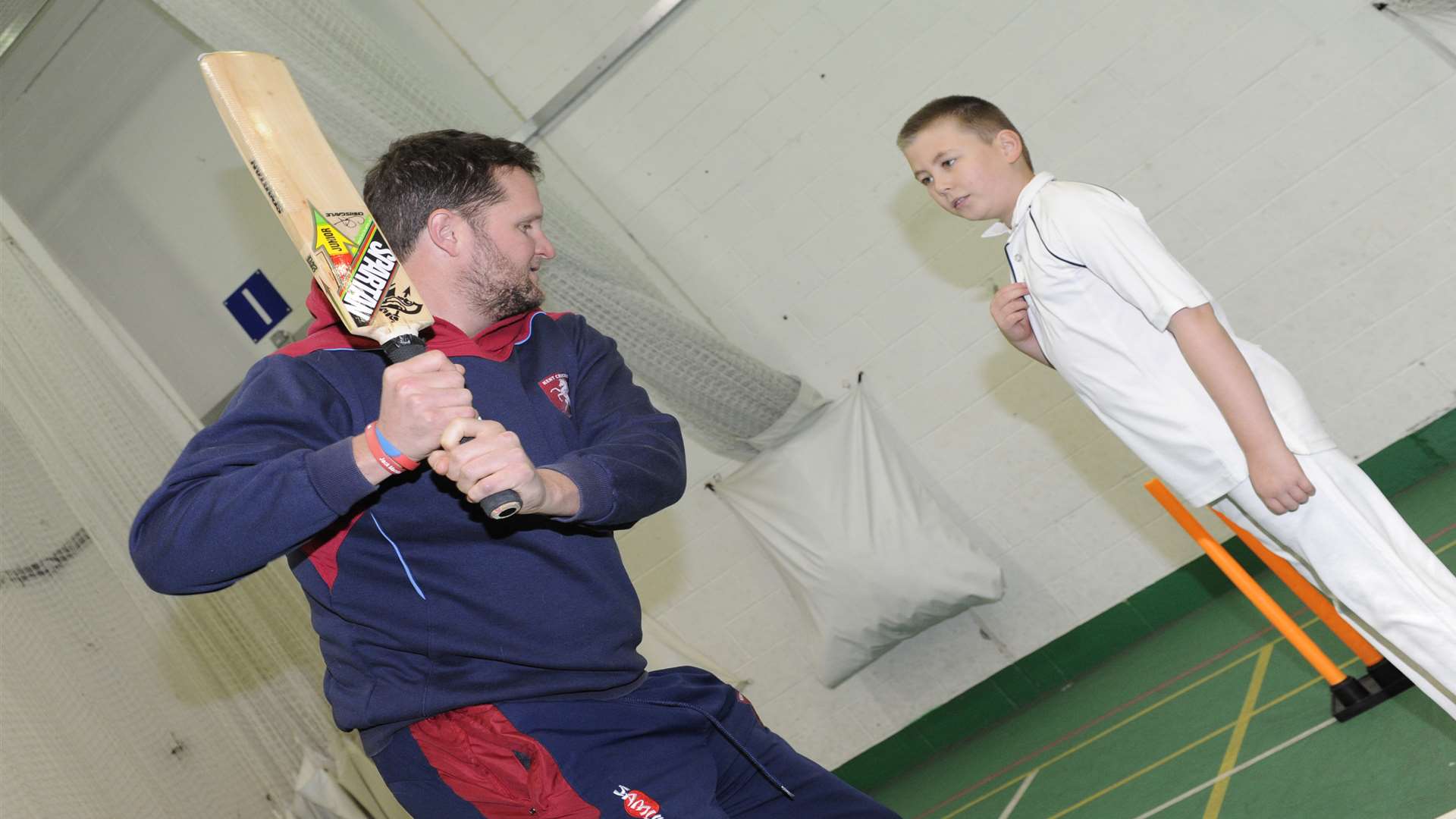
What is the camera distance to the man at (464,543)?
133 centimetres

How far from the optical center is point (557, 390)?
68.4 inches

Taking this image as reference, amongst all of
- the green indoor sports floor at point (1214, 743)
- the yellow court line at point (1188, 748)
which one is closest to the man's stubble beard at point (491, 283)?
the green indoor sports floor at point (1214, 743)

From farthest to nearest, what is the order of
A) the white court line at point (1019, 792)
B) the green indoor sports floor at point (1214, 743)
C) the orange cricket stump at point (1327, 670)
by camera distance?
the white court line at point (1019, 792) < the orange cricket stump at point (1327, 670) < the green indoor sports floor at point (1214, 743)

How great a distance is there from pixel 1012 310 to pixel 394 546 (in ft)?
4.52

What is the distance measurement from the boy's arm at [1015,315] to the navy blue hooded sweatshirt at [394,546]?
991 mm

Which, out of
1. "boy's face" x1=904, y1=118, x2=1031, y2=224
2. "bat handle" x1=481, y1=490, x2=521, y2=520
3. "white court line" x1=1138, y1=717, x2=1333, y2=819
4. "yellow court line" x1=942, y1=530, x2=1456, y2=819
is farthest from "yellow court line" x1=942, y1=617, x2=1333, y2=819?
"bat handle" x1=481, y1=490, x2=521, y2=520

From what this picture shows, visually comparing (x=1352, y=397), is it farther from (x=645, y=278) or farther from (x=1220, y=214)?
(x=645, y=278)

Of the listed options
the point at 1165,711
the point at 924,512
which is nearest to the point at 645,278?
the point at 924,512

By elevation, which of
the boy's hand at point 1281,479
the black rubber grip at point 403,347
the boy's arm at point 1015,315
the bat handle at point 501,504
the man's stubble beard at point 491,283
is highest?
the man's stubble beard at point 491,283

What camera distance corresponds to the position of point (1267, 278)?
4.02 m

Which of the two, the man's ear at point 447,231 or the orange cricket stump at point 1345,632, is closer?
the man's ear at point 447,231

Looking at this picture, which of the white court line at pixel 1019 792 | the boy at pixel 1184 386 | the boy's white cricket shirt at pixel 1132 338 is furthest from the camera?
the white court line at pixel 1019 792

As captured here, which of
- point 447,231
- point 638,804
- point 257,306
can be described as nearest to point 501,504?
point 638,804

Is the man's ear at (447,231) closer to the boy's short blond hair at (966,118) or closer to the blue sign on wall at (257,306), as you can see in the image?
the boy's short blond hair at (966,118)
